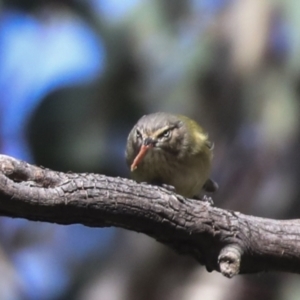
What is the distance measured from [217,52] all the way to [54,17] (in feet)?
4.59

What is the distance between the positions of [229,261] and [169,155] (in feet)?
5.20

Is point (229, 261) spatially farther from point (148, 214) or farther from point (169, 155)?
point (169, 155)

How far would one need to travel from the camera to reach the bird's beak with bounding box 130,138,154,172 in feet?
12.9

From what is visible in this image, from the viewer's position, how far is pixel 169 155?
4.04 metres

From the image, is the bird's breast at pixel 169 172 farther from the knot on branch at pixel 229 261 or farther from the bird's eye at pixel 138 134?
the knot on branch at pixel 229 261

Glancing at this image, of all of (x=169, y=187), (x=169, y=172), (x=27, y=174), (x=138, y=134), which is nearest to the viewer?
(x=27, y=174)

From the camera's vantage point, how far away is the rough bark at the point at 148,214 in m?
2.33

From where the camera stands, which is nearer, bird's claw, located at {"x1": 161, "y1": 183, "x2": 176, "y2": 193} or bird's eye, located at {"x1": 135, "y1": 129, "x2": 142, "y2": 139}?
bird's claw, located at {"x1": 161, "y1": 183, "x2": 176, "y2": 193}

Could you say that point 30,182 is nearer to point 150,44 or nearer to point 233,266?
point 233,266

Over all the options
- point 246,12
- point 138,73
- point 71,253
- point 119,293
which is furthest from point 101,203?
point 71,253

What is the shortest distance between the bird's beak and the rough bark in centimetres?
113

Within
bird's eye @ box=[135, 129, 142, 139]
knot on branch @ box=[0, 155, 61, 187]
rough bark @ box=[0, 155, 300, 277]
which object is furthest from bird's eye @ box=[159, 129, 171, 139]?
knot on branch @ box=[0, 155, 61, 187]

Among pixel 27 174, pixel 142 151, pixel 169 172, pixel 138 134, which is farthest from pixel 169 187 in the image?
pixel 27 174

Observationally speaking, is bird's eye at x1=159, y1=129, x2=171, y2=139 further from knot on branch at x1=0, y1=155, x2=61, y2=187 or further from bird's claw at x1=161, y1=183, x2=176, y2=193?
knot on branch at x1=0, y1=155, x2=61, y2=187
